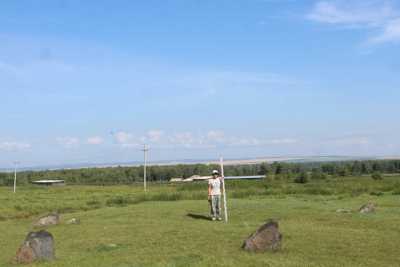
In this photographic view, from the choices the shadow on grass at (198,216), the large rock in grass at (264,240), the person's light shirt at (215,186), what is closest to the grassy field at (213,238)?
the shadow on grass at (198,216)

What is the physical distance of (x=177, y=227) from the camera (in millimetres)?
20578

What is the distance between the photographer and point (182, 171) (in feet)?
436

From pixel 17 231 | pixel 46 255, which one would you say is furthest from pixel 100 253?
pixel 17 231

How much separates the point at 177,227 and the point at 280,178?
6502 cm

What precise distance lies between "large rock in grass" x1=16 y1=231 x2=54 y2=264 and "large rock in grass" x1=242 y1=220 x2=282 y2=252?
17.8 feet

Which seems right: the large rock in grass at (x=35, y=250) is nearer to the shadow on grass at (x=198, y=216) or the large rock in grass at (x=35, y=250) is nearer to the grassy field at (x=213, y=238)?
the grassy field at (x=213, y=238)

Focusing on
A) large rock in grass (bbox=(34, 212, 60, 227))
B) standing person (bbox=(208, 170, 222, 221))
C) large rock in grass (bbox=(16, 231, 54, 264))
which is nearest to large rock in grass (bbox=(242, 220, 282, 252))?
large rock in grass (bbox=(16, 231, 54, 264))

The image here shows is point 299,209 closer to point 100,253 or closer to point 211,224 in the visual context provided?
point 211,224

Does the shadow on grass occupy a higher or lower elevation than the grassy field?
higher

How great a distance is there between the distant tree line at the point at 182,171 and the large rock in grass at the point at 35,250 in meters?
99.0

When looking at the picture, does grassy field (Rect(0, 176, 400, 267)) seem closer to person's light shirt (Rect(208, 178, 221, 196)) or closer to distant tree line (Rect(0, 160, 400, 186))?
person's light shirt (Rect(208, 178, 221, 196))

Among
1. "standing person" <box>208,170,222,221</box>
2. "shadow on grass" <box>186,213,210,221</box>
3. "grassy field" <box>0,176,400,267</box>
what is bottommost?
"grassy field" <box>0,176,400,267</box>

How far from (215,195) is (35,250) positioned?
1013cm

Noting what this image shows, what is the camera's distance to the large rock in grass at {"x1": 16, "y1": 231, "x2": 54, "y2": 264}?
567 inches
